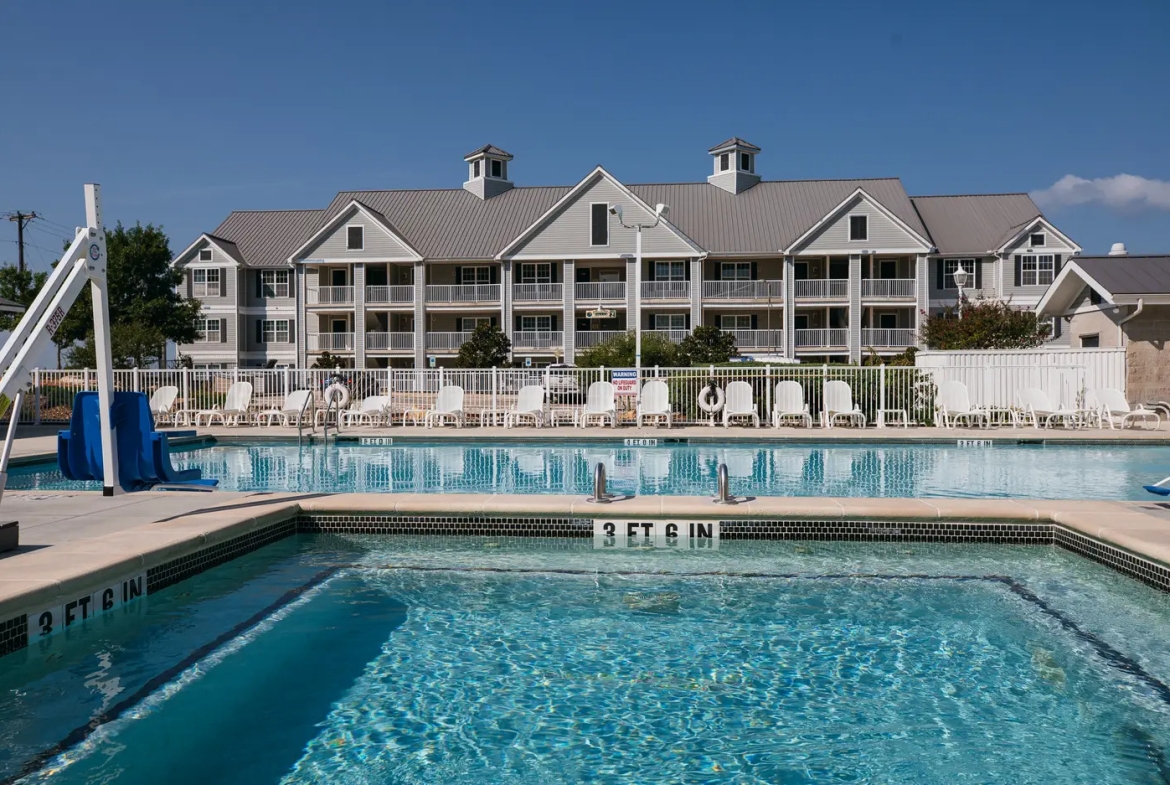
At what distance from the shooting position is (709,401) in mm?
19000

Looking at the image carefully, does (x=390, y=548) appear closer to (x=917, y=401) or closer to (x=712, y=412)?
(x=712, y=412)

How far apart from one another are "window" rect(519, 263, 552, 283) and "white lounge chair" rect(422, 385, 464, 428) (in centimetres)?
2102

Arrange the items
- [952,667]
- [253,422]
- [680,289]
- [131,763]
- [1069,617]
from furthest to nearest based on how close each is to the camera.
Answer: [680,289] → [253,422] → [1069,617] → [952,667] → [131,763]

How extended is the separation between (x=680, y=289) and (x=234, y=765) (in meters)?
35.4

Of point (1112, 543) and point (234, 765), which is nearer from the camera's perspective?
point (234, 765)

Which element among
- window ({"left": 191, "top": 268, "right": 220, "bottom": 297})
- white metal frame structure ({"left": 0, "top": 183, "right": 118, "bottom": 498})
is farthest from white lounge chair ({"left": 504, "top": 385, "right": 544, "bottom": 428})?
window ({"left": 191, "top": 268, "right": 220, "bottom": 297})

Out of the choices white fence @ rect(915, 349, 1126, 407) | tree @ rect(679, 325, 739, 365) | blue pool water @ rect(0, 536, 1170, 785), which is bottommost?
blue pool water @ rect(0, 536, 1170, 785)

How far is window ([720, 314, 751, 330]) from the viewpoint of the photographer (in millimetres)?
39344

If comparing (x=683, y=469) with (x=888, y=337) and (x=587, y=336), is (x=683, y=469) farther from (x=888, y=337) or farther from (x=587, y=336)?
(x=888, y=337)

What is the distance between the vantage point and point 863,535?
7609mm

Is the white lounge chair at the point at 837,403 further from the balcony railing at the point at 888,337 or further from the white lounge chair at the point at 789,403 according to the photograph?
the balcony railing at the point at 888,337

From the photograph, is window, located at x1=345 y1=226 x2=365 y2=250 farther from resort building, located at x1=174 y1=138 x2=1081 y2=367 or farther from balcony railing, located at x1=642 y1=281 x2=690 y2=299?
balcony railing, located at x1=642 y1=281 x2=690 y2=299

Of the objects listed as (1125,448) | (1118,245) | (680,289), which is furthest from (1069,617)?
(680,289)

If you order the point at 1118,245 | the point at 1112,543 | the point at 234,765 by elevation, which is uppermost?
the point at 1118,245
